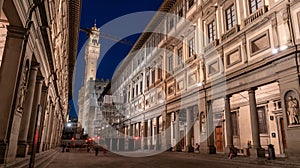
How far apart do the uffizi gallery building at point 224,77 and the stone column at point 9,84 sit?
1241 cm

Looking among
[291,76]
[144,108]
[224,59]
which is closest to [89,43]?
[144,108]

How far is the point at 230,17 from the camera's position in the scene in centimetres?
1769

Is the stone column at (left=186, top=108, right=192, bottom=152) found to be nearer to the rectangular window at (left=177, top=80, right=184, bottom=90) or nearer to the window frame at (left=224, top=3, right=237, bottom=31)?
the rectangular window at (left=177, top=80, right=184, bottom=90)

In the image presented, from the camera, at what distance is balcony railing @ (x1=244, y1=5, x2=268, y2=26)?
1399 cm

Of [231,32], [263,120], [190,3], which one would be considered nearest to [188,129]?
[263,120]

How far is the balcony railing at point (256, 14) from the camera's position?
13992mm

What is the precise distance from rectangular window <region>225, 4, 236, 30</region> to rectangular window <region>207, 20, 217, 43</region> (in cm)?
159

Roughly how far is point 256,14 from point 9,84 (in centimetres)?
1460

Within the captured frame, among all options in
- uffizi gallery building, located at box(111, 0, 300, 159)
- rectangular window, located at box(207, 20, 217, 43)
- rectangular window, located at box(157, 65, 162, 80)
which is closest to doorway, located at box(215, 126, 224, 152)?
uffizi gallery building, located at box(111, 0, 300, 159)

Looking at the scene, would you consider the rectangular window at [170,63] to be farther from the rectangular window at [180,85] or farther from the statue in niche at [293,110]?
the statue in niche at [293,110]

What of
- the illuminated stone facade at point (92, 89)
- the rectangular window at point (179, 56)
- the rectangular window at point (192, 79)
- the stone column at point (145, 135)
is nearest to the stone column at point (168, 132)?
the rectangular window at point (192, 79)

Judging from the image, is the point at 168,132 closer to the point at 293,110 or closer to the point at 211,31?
the point at 211,31

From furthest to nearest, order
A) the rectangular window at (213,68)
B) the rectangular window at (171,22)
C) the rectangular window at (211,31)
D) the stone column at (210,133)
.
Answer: the rectangular window at (171,22)
the rectangular window at (211,31)
the rectangular window at (213,68)
the stone column at (210,133)

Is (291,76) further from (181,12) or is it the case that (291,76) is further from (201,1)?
(181,12)
